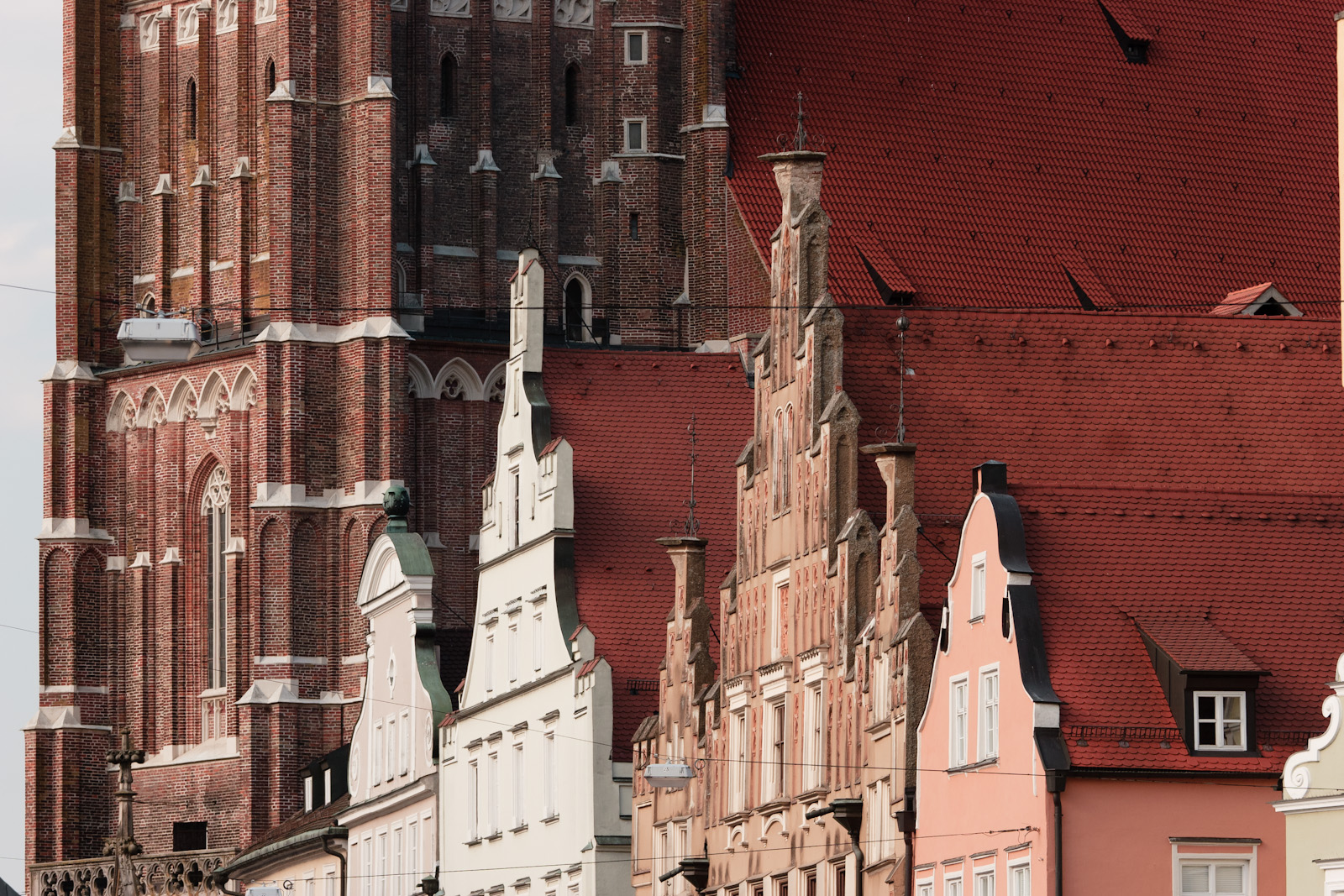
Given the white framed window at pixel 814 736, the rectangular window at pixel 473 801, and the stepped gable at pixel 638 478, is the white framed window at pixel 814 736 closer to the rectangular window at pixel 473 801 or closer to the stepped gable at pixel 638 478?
the stepped gable at pixel 638 478

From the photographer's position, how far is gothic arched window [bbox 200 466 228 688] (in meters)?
77.5

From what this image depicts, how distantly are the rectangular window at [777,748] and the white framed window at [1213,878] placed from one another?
352 inches

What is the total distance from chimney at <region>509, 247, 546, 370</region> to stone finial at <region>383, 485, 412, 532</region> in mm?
8893

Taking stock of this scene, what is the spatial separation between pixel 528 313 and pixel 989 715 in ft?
57.9

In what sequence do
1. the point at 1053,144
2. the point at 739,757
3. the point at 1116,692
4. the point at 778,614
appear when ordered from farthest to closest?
the point at 1053,144 < the point at 739,757 < the point at 778,614 < the point at 1116,692

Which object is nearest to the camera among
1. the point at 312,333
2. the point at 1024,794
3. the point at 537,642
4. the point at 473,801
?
the point at 1024,794

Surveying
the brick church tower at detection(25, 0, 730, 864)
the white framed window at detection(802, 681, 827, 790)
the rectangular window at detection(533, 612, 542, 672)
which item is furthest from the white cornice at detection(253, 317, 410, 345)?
the white framed window at detection(802, 681, 827, 790)

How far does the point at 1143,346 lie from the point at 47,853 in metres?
39.4

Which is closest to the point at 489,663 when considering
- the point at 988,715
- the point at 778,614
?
the point at 778,614

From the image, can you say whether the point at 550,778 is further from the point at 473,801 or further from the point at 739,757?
the point at 739,757

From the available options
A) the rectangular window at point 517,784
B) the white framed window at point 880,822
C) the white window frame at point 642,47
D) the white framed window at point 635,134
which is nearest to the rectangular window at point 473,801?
the rectangular window at point 517,784

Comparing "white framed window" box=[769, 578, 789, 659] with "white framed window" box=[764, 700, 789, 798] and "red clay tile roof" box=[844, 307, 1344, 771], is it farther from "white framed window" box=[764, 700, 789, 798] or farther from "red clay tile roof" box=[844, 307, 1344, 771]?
"red clay tile roof" box=[844, 307, 1344, 771]

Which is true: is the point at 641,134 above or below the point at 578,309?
above

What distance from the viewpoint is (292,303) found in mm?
74688
